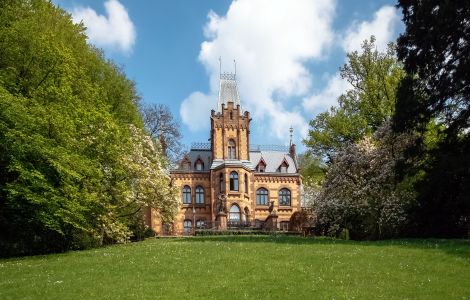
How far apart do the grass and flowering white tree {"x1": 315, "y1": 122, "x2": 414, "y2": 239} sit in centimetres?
947

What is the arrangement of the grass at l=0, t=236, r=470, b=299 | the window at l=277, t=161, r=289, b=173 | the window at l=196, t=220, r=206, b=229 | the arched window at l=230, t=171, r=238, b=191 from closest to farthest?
the grass at l=0, t=236, r=470, b=299, the window at l=196, t=220, r=206, b=229, the arched window at l=230, t=171, r=238, b=191, the window at l=277, t=161, r=289, b=173

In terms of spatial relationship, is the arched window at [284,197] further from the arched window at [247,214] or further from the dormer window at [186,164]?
the dormer window at [186,164]

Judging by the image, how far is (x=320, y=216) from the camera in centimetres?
3331

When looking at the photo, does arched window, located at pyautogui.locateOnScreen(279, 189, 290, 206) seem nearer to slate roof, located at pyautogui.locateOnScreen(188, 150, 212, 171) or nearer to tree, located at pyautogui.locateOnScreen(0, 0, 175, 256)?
slate roof, located at pyautogui.locateOnScreen(188, 150, 212, 171)

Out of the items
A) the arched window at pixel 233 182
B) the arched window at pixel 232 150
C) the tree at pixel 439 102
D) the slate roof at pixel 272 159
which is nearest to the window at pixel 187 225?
the arched window at pixel 233 182

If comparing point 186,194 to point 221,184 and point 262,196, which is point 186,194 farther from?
point 262,196

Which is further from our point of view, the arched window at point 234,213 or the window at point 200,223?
the arched window at point 234,213

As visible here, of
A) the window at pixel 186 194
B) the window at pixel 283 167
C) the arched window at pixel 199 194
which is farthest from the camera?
the window at pixel 283 167

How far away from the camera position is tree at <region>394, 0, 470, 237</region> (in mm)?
20328

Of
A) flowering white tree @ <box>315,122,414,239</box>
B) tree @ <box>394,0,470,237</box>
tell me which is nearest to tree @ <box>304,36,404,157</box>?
flowering white tree @ <box>315,122,414,239</box>

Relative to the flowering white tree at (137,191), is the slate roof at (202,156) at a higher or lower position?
higher

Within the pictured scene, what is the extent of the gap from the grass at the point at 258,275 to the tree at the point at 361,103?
20.9 m

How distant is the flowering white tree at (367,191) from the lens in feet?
89.6

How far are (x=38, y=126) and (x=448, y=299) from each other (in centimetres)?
1780
